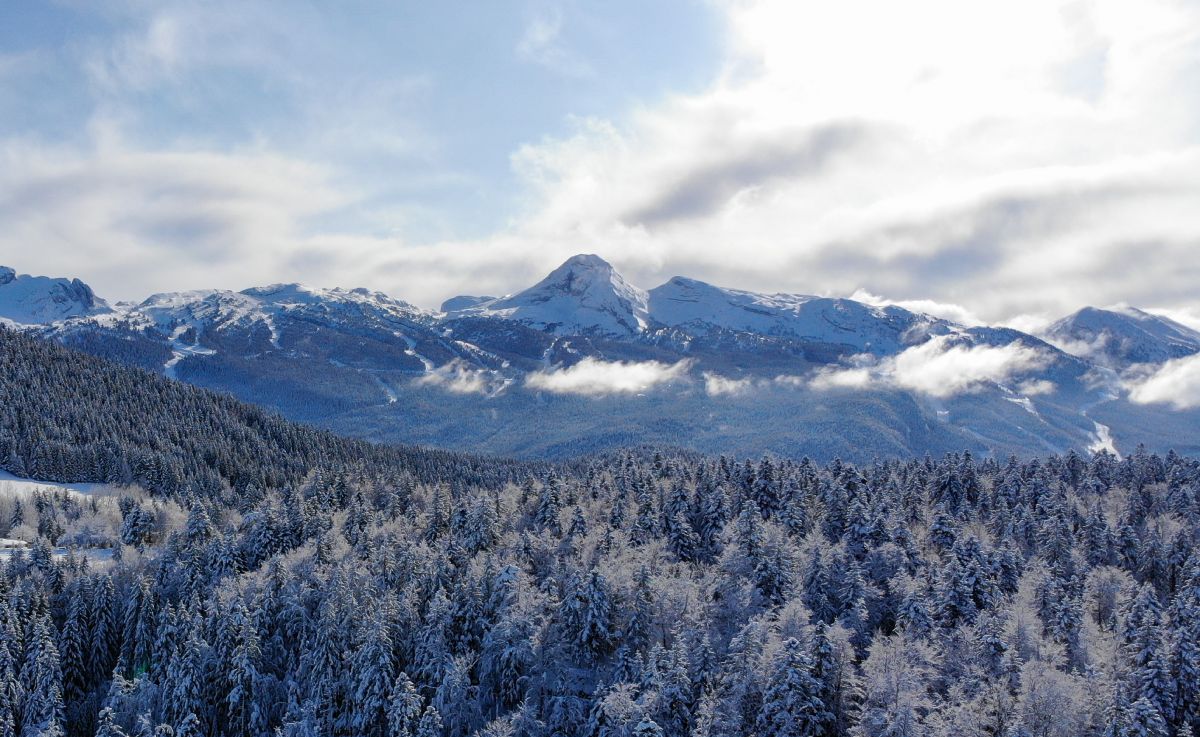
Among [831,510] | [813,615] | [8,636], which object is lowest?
[8,636]

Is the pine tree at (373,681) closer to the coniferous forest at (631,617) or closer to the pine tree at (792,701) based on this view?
the coniferous forest at (631,617)

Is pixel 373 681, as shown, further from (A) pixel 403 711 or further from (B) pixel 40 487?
(B) pixel 40 487

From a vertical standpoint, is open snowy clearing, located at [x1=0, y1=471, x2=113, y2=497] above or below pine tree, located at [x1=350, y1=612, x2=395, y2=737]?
above

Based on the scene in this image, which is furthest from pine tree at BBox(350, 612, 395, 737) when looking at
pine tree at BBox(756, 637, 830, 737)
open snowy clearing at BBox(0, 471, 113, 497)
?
open snowy clearing at BBox(0, 471, 113, 497)

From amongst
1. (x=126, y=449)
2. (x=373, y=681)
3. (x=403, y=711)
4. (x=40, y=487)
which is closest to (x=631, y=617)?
(x=403, y=711)

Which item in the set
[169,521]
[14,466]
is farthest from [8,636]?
[14,466]

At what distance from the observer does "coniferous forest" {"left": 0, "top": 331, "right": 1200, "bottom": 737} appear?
57.6 meters

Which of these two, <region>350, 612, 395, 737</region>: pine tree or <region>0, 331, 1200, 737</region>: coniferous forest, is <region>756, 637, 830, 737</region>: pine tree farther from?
<region>350, 612, 395, 737</region>: pine tree

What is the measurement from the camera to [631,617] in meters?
73.4

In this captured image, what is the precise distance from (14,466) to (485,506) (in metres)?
122

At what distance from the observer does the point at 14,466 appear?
15775 cm

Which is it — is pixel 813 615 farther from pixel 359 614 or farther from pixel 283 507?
pixel 283 507

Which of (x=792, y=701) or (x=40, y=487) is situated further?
(x=40, y=487)

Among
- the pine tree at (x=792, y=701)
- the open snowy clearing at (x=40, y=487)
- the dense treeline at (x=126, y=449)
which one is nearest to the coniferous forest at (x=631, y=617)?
the pine tree at (x=792, y=701)
